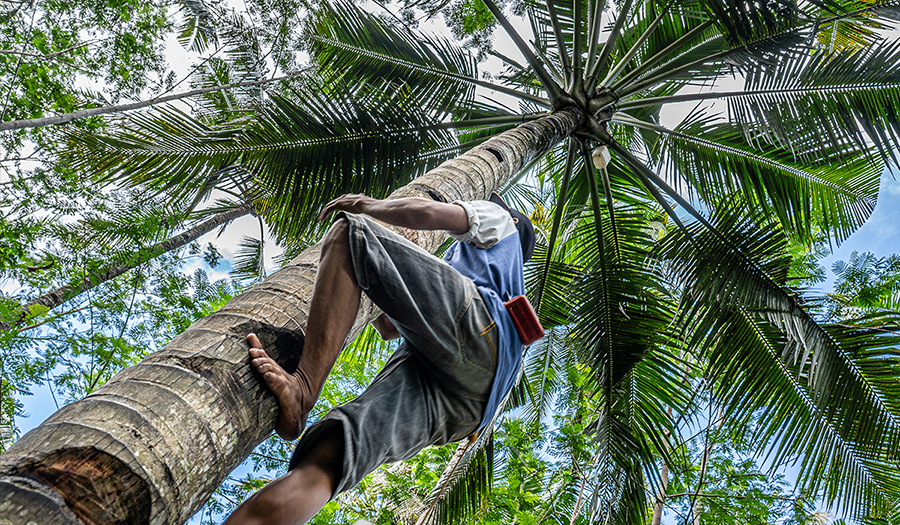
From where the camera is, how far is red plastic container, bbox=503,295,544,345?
1879 millimetres

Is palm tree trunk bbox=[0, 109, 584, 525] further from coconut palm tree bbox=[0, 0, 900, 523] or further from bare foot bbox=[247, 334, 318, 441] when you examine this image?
coconut palm tree bbox=[0, 0, 900, 523]

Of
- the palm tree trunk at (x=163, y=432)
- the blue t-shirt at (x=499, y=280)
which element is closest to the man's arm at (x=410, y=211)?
the blue t-shirt at (x=499, y=280)

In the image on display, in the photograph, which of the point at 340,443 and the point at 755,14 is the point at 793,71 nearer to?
the point at 755,14

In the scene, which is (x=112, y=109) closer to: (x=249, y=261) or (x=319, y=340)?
(x=249, y=261)

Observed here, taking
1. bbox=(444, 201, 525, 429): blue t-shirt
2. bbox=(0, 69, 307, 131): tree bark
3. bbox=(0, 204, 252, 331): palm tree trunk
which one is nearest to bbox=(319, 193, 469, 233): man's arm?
bbox=(444, 201, 525, 429): blue t-shirt

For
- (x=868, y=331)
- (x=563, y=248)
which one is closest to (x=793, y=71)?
(x=868, y=331)

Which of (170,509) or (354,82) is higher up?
(354,82)

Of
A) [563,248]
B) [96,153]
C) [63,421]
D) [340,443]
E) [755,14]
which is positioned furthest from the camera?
[563,248]

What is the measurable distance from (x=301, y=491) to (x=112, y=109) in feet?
16.8

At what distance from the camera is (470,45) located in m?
6.27

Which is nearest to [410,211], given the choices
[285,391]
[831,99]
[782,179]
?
[285,391]

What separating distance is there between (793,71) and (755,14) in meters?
1.03

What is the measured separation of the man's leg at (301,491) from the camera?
50.3 inches

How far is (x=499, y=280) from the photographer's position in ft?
6.90
